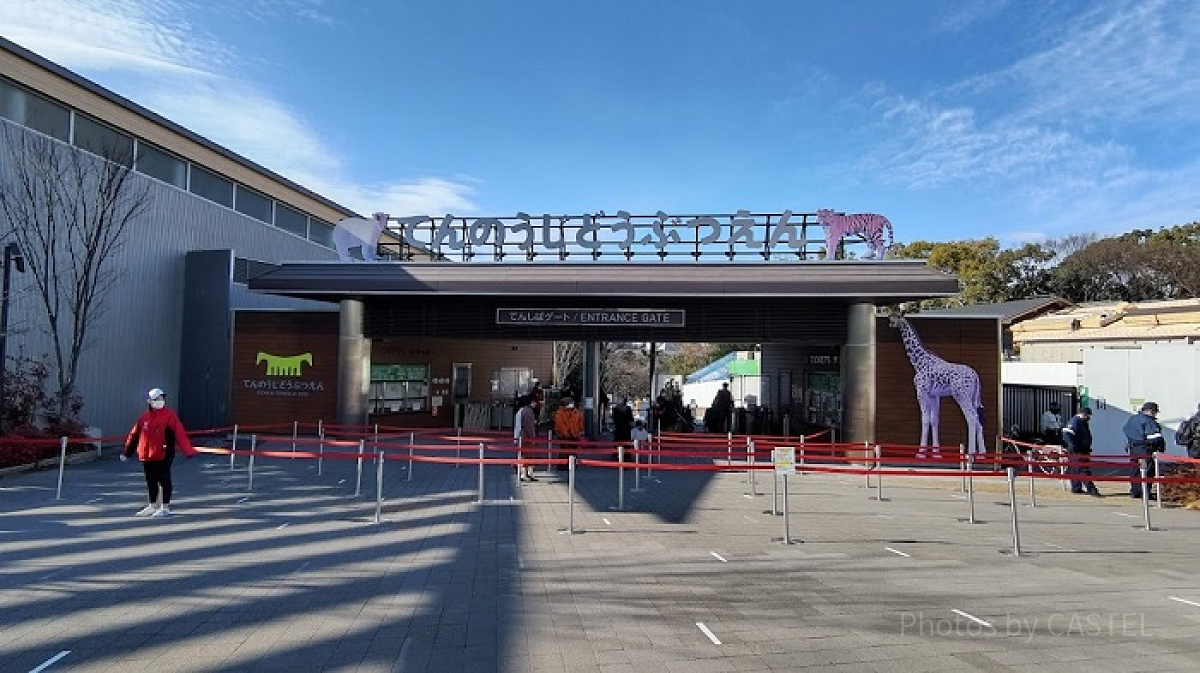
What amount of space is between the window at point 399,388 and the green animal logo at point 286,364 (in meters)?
2.46

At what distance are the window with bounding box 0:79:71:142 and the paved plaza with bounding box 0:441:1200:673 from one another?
915 cm

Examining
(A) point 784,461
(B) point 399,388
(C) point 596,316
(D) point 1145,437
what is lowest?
(A) point 784,461

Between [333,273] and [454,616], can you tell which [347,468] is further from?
[454,616]

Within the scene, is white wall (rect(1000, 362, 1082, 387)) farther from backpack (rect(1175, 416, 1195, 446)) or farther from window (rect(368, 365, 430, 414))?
window (rect(368, 365, 430, 414))

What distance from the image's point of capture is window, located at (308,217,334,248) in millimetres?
29547

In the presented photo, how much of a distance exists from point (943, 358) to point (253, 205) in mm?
21551

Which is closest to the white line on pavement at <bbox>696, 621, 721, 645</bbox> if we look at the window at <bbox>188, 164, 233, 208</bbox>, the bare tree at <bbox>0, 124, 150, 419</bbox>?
the bare tree at <bbox>0, 124, 150, 419</bbox>

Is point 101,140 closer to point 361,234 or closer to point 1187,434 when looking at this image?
point 361,234

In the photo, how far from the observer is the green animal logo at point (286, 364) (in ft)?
66.1

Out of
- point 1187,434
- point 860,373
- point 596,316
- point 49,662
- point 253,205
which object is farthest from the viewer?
point 253,205

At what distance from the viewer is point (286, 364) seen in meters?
20.2

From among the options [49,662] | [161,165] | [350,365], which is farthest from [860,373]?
[161,165]

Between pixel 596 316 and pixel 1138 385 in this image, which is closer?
pixel 1138 385

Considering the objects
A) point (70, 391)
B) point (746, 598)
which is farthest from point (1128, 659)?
point (70, 391)
